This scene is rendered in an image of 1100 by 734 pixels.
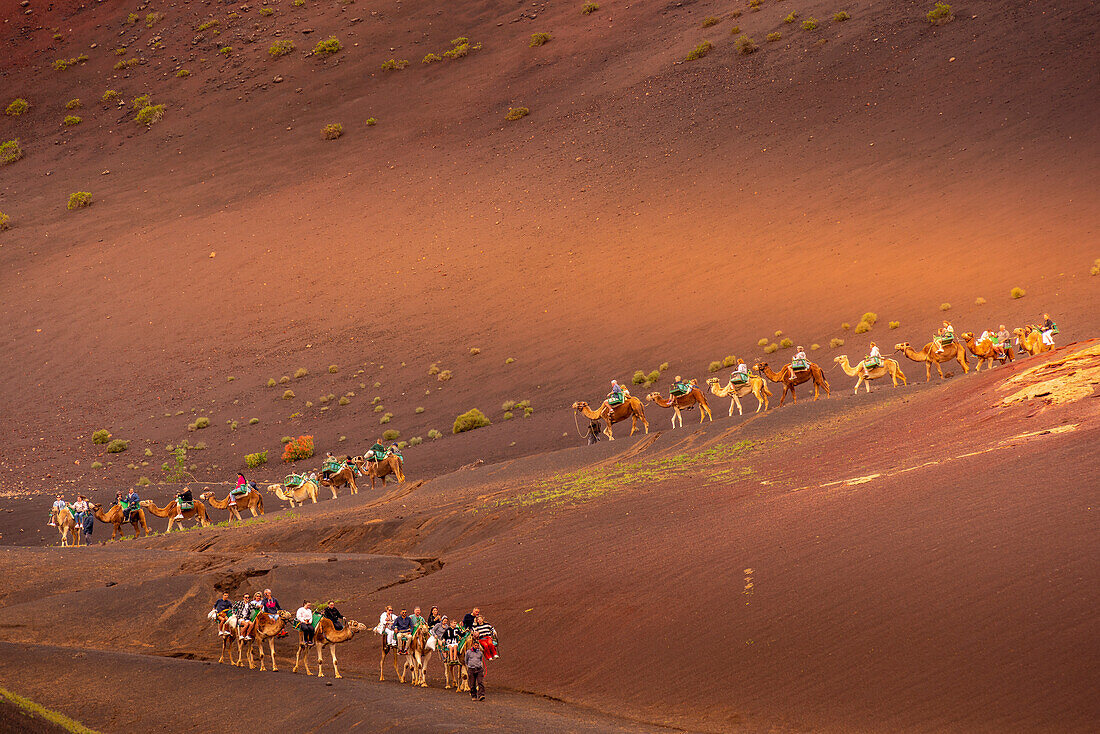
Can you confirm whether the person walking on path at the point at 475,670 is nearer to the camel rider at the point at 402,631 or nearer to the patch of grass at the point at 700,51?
the camel rider at the point at 402,631

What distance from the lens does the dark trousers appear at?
55.2 ft

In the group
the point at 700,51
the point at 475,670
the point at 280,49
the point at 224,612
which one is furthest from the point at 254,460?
the point at 280,49

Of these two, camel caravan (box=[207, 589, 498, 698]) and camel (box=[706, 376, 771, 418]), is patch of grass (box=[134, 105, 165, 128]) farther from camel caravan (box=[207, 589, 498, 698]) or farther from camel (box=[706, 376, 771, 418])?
camel caravan (box=[207, 589, 498, 698])

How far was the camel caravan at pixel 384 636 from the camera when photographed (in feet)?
56.3

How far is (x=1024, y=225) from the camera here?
52.0 meters

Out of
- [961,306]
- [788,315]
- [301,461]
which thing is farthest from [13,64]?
[961,306]

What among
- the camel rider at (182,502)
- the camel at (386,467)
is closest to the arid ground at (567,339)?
the camel at (386,467)

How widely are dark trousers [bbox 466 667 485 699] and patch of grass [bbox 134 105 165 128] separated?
81238 mm

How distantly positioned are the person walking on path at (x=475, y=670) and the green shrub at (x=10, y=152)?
8523cm

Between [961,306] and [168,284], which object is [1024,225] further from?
[168,284]

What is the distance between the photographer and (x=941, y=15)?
227ft

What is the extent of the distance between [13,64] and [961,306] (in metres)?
87.2

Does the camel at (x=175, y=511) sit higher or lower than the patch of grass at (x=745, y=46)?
lower

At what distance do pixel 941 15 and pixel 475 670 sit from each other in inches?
2467
